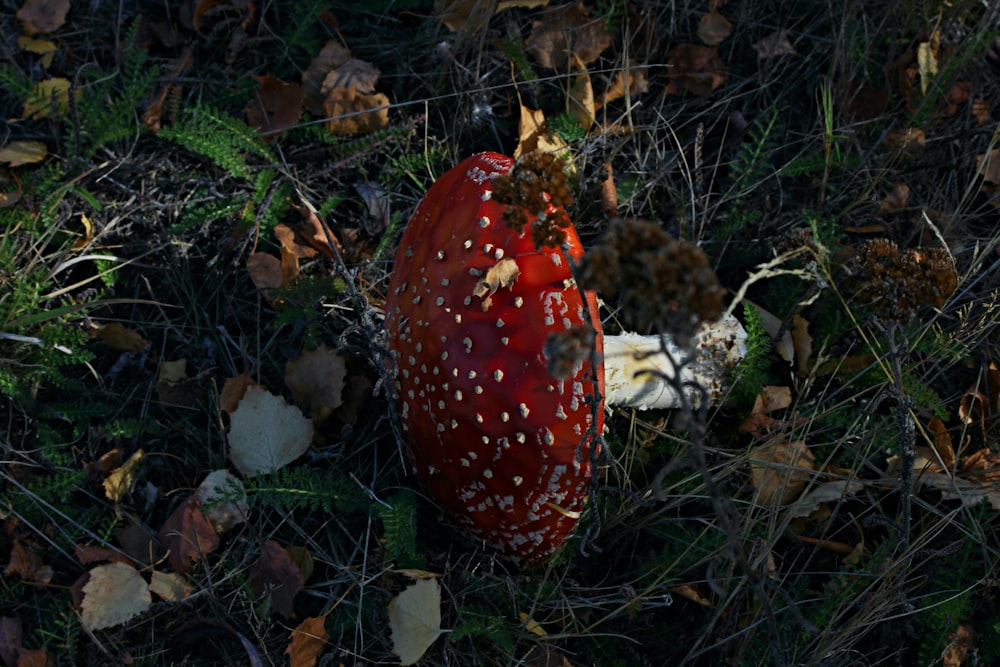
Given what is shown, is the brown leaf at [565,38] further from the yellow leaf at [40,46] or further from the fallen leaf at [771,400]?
the yellow leaf at [40,46]

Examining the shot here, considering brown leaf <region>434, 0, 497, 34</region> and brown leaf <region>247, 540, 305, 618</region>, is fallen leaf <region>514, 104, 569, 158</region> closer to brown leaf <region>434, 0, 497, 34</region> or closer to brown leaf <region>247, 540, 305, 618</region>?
brown leaf <region>434, 0, 497, 34</region>

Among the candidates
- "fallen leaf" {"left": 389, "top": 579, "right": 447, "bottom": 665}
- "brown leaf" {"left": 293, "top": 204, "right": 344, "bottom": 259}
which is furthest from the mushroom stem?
"brown leaf" {"left": 293, "top": 204, "right": 344, "bottom": 259}

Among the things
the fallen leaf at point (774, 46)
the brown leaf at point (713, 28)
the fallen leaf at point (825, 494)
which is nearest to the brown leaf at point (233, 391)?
the fallen leaf at point (825, 494)

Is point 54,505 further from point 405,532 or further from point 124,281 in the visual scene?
point 405,532

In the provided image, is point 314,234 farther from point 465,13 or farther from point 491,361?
point 491,361

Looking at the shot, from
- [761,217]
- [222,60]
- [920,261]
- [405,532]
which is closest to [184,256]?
[222,60]

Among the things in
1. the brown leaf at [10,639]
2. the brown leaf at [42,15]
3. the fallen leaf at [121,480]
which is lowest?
the brown leaf at [10,639]

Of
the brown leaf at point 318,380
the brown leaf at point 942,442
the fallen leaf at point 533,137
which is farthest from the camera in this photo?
the fallen leaf at point 533,137

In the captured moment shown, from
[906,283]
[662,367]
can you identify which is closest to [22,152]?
[662,367]
